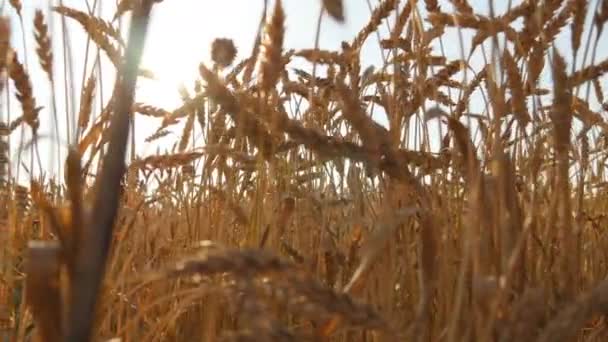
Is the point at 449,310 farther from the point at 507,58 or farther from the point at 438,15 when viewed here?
the point at 438,15

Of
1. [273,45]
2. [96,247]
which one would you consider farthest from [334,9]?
Answer: [96,247]

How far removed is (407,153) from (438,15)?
0.42 metres

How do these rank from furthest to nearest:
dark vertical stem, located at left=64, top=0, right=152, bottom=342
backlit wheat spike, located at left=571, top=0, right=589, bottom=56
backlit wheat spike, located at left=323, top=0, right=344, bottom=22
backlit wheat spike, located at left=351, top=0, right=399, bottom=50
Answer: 1. backlit wheat spike, located at left=351, top=0, right=399, bottom=50
2. backlit wheat spike, located at left=571, top=0, right=589, bottom=56
3. backlit wheat spike, located at left=323, top=0, right=344, bottom=22
4. dark vertical stem, located at left=64, top=0, right=152, bottom=342

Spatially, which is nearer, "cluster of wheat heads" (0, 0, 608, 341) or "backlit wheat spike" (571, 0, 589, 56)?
"cluster of wheat heads" (0, 0, 608, 341)

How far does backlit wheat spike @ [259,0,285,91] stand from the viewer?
0.80 metres

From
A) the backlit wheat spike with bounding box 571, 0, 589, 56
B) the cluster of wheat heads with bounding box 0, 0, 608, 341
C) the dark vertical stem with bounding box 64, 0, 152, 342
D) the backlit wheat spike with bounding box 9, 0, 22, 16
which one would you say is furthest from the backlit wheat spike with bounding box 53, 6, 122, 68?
the dark vertical stem with bounding box 64, 0, 152, 342

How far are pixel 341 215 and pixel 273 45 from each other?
806 mm

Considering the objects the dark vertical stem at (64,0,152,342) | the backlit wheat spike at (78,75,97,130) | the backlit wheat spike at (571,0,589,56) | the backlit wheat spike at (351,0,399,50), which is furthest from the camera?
the backlit wheat spike at (351,0,399,50)

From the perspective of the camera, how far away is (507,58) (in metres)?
1.01

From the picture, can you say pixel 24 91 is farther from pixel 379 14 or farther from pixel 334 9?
pixel 379 14

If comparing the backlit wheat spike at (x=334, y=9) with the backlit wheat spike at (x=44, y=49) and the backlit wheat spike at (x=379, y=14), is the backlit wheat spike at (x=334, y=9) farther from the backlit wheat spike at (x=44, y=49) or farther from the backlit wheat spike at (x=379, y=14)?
the backlit wheat spike at (x=379, y=14)

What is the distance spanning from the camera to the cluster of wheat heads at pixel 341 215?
526mm

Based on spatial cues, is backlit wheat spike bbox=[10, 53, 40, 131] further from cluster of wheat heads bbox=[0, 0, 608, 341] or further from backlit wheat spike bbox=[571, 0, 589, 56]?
backlit wheat spike bbox=[571, 0, 589, 56]

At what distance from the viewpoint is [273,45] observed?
81 centimetres
